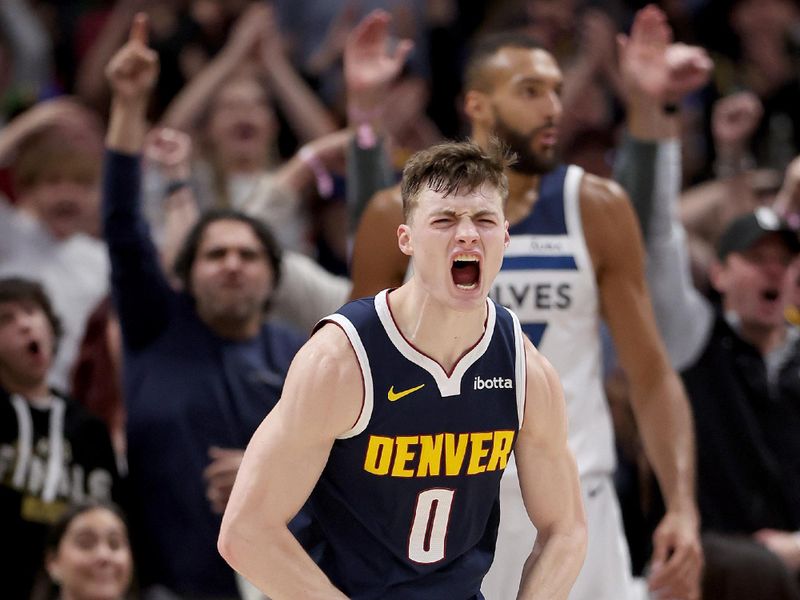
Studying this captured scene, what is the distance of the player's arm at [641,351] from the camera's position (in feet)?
15.0

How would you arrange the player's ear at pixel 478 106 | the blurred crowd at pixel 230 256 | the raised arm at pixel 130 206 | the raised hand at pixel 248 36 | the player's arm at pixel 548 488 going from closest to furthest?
the player's arm at pixel 548 488, the player's ear at pixel 478 106, the blurred crowd at pixel 230 256, the raised arm at pixel 130 206, the raised hand at pixel 248 36

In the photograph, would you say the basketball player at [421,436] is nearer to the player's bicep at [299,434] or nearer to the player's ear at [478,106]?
the player's bicep at [299,434]

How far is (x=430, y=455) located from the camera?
11.1ft

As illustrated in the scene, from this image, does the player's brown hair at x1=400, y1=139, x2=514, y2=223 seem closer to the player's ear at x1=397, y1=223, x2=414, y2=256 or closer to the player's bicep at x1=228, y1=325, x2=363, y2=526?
the player's ear at x1=397, y1=223, x2=414, y2=256

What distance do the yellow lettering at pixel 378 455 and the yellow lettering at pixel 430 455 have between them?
0.24 feet

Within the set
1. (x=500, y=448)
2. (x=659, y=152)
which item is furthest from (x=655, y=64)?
(x=500, y=448)

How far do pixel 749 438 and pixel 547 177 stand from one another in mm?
1637

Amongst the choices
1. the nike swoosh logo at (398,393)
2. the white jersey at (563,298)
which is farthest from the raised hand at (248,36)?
the nike swoosh logo at (398,393)

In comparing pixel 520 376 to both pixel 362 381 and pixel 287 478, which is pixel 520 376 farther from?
pixel 287 478

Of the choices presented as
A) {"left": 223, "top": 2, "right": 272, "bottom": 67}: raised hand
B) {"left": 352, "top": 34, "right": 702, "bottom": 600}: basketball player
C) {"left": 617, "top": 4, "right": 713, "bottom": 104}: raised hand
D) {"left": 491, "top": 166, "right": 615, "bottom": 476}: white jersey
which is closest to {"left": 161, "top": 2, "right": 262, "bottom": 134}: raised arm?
{"left": 223, "top": 2, "right": 272, "bottom": 67}: raised hand

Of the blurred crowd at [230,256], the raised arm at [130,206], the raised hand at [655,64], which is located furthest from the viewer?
the raised arm at [130,206]

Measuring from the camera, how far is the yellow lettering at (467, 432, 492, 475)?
3402 mm

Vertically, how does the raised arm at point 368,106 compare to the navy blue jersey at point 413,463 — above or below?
above

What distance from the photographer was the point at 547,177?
15.3 ft
